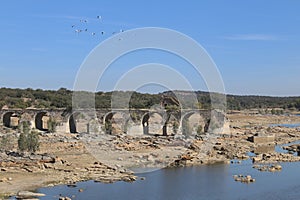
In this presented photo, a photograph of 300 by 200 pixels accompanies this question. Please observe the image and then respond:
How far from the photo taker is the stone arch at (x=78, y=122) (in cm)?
5420

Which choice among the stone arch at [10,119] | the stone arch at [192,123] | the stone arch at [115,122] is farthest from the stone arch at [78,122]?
the stone arch at [192,123]

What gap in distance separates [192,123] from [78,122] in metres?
13.8

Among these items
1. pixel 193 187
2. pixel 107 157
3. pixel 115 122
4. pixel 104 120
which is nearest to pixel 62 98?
pixel 115 122

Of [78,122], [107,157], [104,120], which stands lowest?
[107,157]

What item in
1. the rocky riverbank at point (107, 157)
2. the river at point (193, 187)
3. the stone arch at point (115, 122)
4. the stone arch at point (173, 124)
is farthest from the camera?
the stone arch at point (115, 122)

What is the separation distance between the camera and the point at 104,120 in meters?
56.1

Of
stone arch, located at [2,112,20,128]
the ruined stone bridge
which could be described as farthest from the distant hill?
stone arch, located at [2,112,20,128]

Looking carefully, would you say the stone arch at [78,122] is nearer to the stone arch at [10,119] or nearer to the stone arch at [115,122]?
the stone arch at [115,122]

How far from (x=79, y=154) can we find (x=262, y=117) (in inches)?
2762

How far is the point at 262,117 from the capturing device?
98938mm

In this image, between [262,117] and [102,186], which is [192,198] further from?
[262,117]

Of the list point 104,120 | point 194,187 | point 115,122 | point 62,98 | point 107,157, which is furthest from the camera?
point 62,98

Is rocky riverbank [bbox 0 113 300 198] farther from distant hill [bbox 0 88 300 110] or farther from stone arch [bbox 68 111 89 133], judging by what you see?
distant hill [bbox 0 88 300 110]

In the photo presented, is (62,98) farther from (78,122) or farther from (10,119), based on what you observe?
(78,122)
